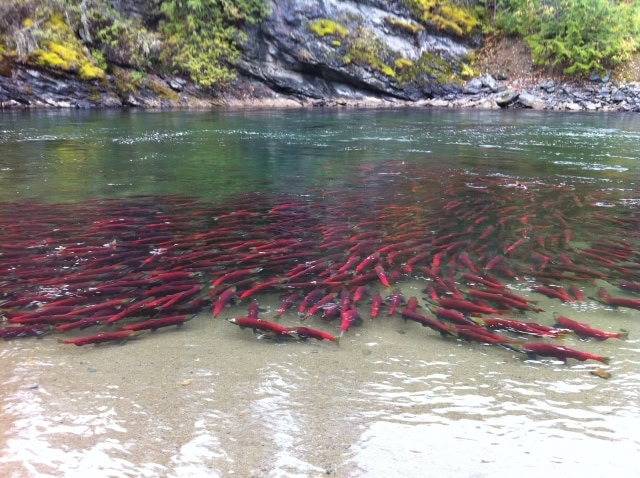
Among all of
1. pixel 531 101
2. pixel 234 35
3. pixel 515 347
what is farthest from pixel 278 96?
pixel 515 347

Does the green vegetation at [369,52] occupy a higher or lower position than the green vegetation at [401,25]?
lower

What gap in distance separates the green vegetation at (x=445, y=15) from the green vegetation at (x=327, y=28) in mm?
5894

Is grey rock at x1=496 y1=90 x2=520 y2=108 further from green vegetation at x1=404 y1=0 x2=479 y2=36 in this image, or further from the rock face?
green vegetation at x1=404 y1=0 x2=479 y2=36

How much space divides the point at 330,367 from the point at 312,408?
1.59ft

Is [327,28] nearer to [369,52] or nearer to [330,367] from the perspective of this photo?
[369,52]

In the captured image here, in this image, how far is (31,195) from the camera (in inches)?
325

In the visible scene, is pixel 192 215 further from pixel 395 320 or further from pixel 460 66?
pixel 460 66

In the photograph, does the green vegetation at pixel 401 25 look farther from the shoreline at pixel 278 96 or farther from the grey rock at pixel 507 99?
the grey rock at pixel 507 99

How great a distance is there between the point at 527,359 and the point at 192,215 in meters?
5.19

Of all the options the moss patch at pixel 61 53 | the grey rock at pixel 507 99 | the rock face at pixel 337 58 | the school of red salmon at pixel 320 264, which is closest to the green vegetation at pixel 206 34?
the rock face at pixel 337 58

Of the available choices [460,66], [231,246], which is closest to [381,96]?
[460,66]

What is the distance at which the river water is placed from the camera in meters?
2.45

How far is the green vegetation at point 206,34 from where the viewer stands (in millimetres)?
31969

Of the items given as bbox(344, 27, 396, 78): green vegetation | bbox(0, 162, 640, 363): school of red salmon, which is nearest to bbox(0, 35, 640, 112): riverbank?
bbox(344, 27, 396, 78): green vegetation
